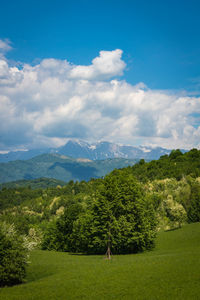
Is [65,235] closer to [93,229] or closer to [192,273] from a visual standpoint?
[93,229]

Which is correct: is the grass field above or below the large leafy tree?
below

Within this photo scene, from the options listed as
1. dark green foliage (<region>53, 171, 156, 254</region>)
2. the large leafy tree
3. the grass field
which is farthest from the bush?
dark green foliage (<region>53, 171, 156, 254</region>)

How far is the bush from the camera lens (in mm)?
38156

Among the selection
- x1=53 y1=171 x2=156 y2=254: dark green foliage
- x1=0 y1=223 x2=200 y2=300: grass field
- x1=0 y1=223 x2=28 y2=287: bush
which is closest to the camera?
x1=0 y1=223 x2=200 y2=300: grass field

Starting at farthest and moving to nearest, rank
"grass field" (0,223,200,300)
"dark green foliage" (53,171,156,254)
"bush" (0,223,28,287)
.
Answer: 1. "dark green foliage" (53,171,156,254)
2. "bush" (0,223,28,287)
3. "grass field" (0,223,200,300)

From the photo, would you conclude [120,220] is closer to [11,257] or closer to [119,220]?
[119,220]

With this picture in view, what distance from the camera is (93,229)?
59.6 m

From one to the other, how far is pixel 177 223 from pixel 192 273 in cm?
6399

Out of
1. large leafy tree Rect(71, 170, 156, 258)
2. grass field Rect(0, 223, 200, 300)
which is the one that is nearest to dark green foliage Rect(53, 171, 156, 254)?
large leafy tree Rect(71, 170, 156, 258)

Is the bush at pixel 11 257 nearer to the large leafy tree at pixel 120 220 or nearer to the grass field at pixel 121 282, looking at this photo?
the grass field at pixel 121 282

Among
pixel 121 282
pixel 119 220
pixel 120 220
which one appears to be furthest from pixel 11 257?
pixel 120 220

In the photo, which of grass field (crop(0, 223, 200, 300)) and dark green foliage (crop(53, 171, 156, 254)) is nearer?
grass field (crop(0, 223, 200, 300))

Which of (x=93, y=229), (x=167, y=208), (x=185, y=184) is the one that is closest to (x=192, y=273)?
(x=93, y=229)

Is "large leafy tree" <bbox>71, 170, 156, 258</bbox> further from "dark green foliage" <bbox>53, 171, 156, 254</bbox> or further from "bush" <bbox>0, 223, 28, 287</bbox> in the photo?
"bush" <bbox>0, 223, 28, 287</bbox>
